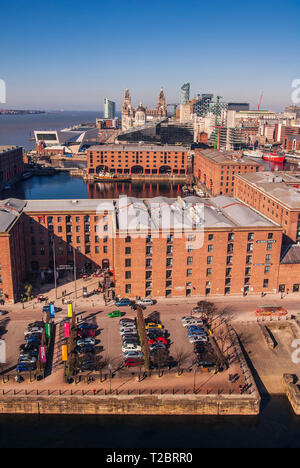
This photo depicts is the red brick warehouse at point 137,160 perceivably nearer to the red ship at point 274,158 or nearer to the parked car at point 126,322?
the red ship at point 274,158

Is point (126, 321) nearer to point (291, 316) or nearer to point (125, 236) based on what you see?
point (125, 236)

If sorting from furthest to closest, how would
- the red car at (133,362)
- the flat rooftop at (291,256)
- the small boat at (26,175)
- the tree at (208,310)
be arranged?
the small boat at (26,175), the flat rooftop at (291,256), the tree at (208,310), the red car at (133,362)

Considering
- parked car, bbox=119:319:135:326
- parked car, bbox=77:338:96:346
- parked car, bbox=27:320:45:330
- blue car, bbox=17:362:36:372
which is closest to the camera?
blue car, bbox=17:362:36:372

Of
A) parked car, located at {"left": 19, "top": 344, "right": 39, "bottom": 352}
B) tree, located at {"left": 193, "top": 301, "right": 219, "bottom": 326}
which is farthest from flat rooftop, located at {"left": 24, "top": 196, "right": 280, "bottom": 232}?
parked car, located at {"left": 19, "top": 344, "right": 39, "bottom": 352}

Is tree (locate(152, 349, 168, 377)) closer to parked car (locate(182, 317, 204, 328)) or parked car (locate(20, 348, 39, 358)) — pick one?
parked car (locate(182, 317, 204, 328))

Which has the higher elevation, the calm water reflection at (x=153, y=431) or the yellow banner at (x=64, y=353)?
the yellow banner at (x=64, y=353)

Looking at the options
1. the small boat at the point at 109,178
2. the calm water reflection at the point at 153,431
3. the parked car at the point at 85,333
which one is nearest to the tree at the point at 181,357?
the calm water reflection at the point at 153,431

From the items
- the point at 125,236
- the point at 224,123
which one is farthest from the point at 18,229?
the point at 224,123

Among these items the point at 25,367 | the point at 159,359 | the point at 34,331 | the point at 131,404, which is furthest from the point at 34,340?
the point at 159,359

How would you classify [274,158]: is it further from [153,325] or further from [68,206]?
[153,325]
